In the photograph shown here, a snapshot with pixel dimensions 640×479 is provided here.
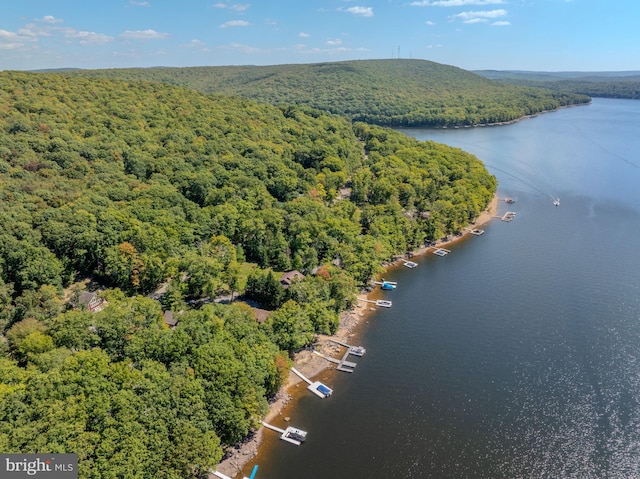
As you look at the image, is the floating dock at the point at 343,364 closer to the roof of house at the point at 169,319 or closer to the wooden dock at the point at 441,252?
the roof of house at the point at 169,319

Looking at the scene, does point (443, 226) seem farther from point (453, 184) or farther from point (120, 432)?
point (120, 432)

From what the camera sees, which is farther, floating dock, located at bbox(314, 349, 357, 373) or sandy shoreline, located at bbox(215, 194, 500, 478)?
floating dock, located at bbox(314, 349, 357, 373)

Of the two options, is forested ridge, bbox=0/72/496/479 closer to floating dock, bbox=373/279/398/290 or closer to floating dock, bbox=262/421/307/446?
floating dock, bbox=373/279/398/290

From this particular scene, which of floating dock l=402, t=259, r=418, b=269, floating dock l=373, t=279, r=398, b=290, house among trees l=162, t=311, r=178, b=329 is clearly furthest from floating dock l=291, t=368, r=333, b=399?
floating dock l=402, t=259, r=418, b=269

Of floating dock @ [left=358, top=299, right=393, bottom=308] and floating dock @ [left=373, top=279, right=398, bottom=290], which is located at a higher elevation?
floating dock @ [left=373, top=279, right=398, bottom=290]

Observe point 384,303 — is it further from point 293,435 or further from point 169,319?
point 169,319

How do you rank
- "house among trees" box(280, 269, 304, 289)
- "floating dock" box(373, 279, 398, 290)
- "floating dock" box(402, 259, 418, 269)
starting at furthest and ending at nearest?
"floating dock" box(402, 259, 418, 269), "floating dock" box(373, 279, 398, 290), "house among trees" box(280, 269, 304, 289)

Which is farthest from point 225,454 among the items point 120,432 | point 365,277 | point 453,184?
point 453,184
